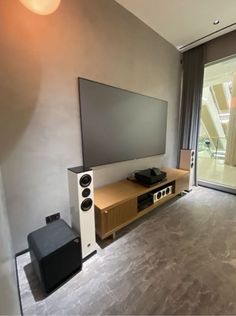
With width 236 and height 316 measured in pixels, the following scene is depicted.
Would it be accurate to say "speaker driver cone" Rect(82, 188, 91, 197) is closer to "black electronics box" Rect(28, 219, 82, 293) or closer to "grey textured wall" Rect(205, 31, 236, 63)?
"black electronics box" Rect(28, 219, 82, 293)

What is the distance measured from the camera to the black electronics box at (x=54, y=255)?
115 cm

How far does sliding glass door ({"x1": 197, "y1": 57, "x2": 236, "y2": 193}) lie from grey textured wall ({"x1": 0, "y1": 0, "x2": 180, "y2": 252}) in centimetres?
226

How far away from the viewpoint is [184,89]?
10.5ft

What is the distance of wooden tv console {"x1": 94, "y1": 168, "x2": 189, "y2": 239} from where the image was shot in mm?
1689

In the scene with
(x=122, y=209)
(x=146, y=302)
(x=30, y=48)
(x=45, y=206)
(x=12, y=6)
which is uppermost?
(x=12, y=6)

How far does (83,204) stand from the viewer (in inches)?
57.2

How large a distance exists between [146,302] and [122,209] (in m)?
0.85

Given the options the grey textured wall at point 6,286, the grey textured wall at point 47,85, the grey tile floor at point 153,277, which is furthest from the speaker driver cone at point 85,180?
the grey tile floor at point 153,277

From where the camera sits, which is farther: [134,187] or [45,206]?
[134,187]

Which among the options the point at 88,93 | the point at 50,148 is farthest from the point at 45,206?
the point at 88,93

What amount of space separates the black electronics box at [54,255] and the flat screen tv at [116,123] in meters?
0.87

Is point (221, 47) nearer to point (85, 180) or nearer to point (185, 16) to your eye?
point (185, 16)

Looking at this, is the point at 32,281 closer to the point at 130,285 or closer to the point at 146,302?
the point at 130,285

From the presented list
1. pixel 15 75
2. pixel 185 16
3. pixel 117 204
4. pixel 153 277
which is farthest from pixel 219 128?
pixel 15 75
